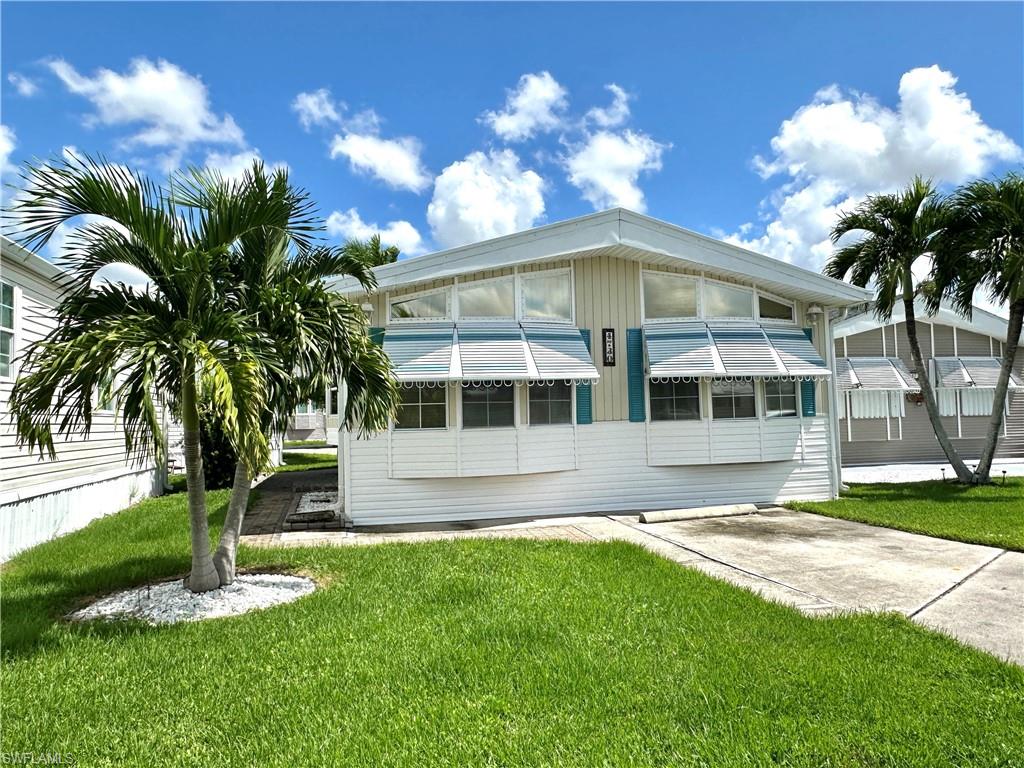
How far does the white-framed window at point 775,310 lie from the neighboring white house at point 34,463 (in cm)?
1066

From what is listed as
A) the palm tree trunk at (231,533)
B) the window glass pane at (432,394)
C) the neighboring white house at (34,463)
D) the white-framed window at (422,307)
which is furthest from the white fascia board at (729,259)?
the neighboring white house at (34,463)

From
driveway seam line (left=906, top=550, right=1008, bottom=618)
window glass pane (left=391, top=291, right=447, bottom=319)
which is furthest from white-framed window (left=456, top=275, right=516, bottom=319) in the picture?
driveway seam line (left=906, top=550, right=1008, bottom=618)

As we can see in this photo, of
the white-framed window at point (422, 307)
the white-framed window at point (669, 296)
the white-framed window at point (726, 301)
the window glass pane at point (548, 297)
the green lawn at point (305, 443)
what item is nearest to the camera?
the white-framed window at point (422, 307)

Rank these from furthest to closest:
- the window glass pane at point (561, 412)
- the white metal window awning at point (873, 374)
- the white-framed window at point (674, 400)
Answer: the white metal window awning at point (873, 374) → the white-framed window at point (674, 400) → the window glass pane at point (561, 412)

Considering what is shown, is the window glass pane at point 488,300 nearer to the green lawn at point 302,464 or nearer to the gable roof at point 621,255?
the gable roof at point 621,255

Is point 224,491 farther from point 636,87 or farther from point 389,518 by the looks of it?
point 636,87

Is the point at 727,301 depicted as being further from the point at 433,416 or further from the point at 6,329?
the point at 6,329

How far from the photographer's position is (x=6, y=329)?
26.3ft

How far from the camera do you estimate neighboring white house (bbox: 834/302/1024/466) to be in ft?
53.2

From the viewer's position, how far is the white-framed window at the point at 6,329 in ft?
26.0

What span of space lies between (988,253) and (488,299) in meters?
10.5

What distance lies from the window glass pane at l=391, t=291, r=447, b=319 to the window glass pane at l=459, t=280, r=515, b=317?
0.32 meters

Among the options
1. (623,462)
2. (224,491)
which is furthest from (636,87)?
(224,491)

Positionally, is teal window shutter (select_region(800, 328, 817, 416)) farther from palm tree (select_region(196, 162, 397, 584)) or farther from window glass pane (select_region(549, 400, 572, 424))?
palm tree (select_region(196, 162, 397, 584))
